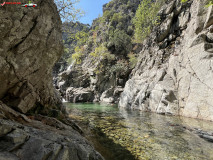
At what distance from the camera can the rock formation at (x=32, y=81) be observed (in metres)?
2.82

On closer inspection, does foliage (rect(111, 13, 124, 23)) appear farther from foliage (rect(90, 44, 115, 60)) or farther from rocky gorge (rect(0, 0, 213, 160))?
rocky gorge (rect(0, 0, 213, 160))

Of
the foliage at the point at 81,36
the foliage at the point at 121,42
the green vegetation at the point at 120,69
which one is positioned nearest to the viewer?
the foliage at the point at 81,36

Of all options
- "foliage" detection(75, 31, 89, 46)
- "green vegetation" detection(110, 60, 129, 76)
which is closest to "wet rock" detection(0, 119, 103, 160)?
"foliage" detection(75, 31, 89, 46)

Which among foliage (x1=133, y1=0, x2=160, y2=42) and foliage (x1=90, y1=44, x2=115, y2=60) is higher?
foliage (x1=133, y1=0, x2=160, y2=42)

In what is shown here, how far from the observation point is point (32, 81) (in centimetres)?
676

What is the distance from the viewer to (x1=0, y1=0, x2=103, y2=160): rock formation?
9.24 ft

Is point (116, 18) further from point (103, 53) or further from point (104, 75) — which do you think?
point (104, 75)

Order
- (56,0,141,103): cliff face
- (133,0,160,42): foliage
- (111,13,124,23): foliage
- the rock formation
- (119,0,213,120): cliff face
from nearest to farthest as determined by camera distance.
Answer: the rock formation
(119,0,213,120): cliff face
(133,0,160,42): foliage
(56,0,141,103): cliff face
(111,13,124,23): foliage

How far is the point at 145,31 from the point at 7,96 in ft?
112

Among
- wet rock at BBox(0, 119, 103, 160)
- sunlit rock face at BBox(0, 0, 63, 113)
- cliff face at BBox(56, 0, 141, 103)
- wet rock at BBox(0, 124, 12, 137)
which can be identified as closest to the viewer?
wet rock at BBox(0, 119, 103, 160)

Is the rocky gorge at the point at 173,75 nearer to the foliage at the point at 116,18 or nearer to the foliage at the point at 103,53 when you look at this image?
the foliage at the point at 103,53

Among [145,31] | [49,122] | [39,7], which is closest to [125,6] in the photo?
[145,31]

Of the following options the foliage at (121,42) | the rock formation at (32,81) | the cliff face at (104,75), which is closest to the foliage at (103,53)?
the cliff face at (104,75)

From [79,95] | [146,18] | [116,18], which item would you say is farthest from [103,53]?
[116,18]
